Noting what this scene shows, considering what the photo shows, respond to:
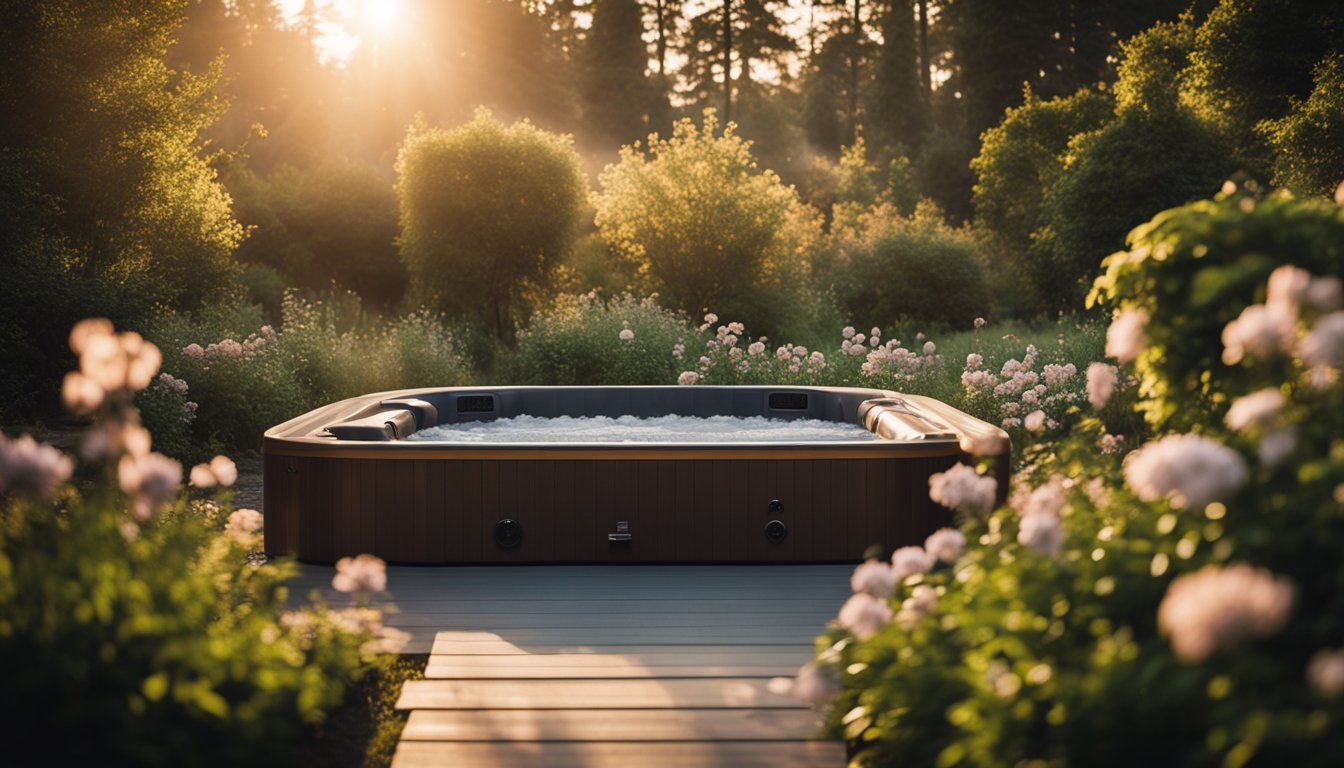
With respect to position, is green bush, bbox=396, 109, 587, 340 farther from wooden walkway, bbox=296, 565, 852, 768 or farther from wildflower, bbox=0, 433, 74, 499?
wildflower, bbox=0, 433, 74, 499

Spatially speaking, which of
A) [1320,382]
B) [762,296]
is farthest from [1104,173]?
[1320,382]

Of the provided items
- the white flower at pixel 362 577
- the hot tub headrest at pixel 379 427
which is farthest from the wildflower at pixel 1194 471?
the hot tub headrest at pixel 379 427

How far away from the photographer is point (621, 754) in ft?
8.00

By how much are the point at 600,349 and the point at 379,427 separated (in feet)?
17.3

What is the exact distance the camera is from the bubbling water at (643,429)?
6.75 metres

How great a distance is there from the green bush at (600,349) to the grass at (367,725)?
22.8ft

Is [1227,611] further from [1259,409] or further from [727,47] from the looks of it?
[727,47]

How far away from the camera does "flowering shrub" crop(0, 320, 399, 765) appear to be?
1.72m

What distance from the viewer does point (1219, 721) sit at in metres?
1.44

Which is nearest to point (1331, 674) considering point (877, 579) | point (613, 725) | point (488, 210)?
point (877, 579)

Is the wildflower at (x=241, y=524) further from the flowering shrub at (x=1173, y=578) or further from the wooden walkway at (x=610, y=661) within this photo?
the flowering shrub at (x=1173, y=578)

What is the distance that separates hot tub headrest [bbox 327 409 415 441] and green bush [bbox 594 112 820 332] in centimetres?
835

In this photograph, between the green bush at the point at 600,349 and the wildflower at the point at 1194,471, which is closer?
the wildflower at the point at 1194,471

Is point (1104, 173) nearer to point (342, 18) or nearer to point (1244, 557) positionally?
point (1244, 557)
